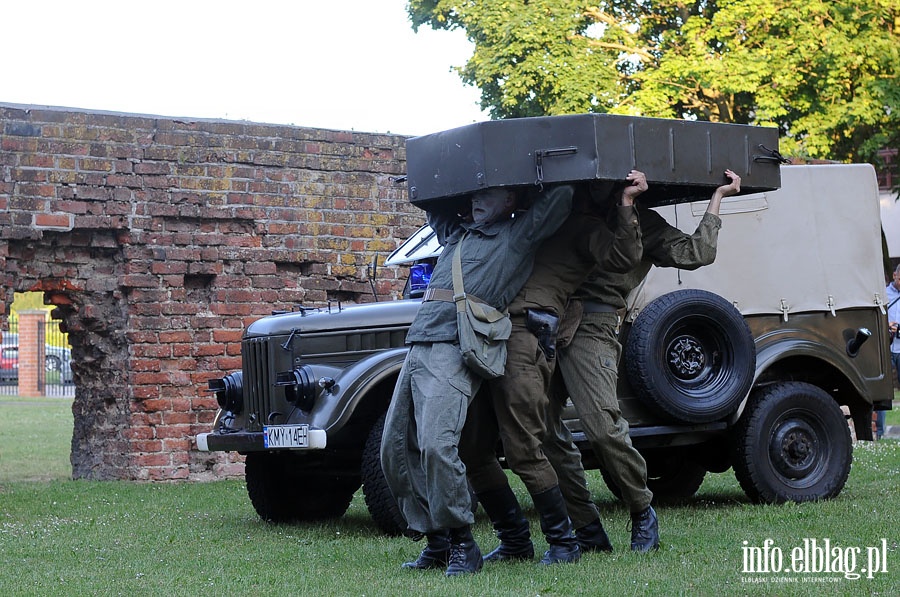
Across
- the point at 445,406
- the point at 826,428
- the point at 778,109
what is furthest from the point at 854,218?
the point at 778,109

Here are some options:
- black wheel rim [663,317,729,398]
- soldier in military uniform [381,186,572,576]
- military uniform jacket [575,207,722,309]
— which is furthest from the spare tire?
soldier in military uniform [381,186,572,576]

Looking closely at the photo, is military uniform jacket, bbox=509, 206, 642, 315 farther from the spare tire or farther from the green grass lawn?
the spare tire

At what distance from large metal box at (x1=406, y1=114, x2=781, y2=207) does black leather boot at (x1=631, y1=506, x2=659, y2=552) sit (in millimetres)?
1548

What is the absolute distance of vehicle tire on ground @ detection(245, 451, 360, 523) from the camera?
7.91 metres

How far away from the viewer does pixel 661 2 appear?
73.2ft

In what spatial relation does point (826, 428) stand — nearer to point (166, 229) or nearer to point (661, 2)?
point (166, 229)

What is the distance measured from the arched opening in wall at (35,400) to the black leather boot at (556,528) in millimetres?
5916

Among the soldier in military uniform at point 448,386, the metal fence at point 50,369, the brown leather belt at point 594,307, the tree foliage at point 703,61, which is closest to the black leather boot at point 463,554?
the soldier in military uniform at point 448,386

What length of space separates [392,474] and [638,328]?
2.20m

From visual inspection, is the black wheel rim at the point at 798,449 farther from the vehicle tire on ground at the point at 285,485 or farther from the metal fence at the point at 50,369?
the metal fence at the point at 50,369

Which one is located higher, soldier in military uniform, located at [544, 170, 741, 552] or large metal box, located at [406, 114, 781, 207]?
large metal box, located at [406, 114, 781, 207]

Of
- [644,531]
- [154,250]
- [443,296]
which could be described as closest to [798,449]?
[644,531]

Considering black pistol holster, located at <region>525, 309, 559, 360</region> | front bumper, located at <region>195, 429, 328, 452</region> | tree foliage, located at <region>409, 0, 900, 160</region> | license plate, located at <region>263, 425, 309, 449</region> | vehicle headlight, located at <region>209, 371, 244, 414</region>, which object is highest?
tree foliage, located at <region>409, 0, 900, 160</region>

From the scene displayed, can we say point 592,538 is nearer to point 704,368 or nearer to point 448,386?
point 448,386
